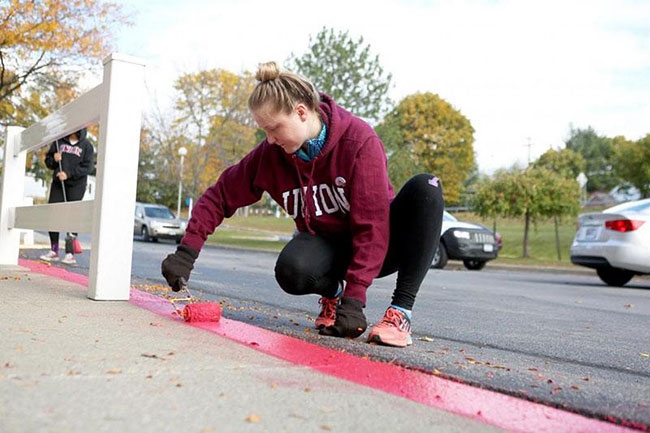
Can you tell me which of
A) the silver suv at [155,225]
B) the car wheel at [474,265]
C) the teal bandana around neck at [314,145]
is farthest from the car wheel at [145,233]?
the teal bandana around neck at [314,145]

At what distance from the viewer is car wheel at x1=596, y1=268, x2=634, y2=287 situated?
10.9 metres

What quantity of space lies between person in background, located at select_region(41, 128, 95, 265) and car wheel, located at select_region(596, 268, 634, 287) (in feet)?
25.6

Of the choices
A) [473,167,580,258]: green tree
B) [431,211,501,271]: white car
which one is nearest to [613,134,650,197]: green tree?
[473,167,580,258]: green tree

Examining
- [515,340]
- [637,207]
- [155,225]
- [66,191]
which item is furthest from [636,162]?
[515,340]

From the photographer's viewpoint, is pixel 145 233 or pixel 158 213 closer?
pixel 145 233

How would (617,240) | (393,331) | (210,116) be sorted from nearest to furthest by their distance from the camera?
(393,331) < (617,240) < (210,116)

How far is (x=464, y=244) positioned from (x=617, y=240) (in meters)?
5.55

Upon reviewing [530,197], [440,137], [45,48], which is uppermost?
[440,137]

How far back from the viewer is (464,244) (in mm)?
15469

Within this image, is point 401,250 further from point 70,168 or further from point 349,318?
point 70,168

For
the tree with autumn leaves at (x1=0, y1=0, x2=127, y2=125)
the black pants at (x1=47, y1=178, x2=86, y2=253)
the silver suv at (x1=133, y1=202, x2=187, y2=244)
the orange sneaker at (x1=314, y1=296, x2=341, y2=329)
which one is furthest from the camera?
the silver suv at (x1=133, y1=202, x2=187, y2=244)

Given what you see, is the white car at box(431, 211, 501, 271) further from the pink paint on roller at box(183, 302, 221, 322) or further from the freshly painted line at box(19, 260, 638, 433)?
the freshly painted line at box(19, 260, 638, 433)

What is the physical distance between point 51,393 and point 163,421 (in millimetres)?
343

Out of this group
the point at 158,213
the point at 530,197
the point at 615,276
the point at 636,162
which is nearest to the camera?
the point at 615,276
